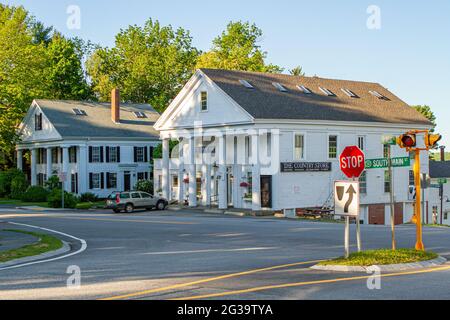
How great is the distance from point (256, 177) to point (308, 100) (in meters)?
8.12

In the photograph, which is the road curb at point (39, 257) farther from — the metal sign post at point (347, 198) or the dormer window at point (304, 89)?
the dormer window at point (304, 89)

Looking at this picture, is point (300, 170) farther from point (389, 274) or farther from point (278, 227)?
point (389, 274)

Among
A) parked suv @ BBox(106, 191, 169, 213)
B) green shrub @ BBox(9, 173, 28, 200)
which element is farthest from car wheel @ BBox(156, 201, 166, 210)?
green shrub @ BBox(9, 173, 28, 200)

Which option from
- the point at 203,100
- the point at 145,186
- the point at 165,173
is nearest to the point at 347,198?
the point at 203,100

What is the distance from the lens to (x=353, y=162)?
15953mm

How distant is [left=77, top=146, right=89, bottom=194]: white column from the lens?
213ft

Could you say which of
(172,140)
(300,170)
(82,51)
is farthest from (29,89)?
(300,170)

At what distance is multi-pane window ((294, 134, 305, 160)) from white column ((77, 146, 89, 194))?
2568 cm

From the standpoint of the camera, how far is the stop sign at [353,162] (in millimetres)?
15766

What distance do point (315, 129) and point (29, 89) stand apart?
1461 inches

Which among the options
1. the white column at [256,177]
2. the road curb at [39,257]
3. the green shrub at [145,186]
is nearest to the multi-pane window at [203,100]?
the white column at [256,177]

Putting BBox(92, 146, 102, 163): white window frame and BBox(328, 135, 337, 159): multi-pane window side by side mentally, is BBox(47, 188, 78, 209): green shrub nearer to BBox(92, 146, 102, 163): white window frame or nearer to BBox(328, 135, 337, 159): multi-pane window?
BBox(92, 146, 102, 163): white window frame

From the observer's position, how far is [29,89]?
7300 centimetres

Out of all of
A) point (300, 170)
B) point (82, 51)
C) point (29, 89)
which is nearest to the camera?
point (300, 170)
